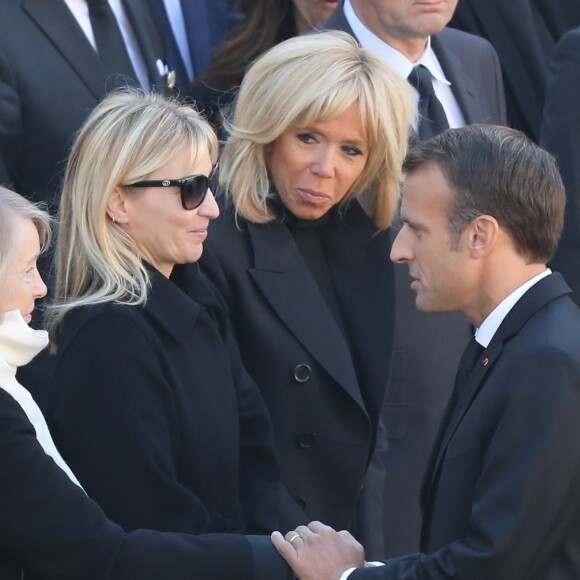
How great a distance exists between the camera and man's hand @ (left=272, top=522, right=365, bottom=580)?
312 centimetres

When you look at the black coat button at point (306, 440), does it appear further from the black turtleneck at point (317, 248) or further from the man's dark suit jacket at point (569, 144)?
the man's dark suit jacket at point (569, 144)

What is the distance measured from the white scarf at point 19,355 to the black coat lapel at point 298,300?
1.11m

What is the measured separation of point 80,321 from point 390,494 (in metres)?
1.64

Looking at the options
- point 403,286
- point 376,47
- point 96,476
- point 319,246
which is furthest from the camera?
point 376,47

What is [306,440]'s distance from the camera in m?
3.83

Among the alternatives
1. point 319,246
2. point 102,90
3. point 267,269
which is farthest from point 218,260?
point 102,90

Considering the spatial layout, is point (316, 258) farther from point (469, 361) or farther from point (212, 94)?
point (469, 361)

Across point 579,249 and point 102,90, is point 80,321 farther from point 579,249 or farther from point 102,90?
point 579,249

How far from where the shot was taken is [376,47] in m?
4.67

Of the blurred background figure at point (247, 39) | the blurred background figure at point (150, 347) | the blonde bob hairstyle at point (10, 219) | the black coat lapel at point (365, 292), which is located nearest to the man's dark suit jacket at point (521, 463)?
the blurred background figure at point (150, 347)

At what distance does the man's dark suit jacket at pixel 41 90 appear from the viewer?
Answer: 3.89 meters

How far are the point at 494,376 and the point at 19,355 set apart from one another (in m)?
0.95

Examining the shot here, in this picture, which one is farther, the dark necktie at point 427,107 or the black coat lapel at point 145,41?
the dark necktie at point 427,107

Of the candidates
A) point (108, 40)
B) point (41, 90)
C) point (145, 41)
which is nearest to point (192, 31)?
point (145, 41)
